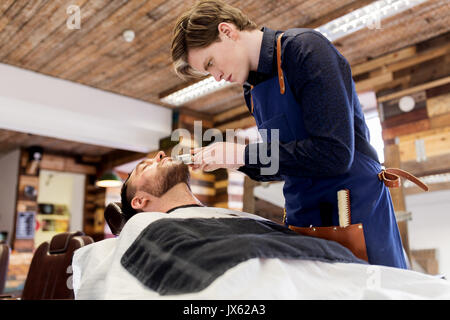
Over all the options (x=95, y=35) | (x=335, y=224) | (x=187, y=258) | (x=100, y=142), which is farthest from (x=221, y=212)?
(x=100, y=142)

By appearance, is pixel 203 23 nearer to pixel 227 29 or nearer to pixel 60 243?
pixel 227 29

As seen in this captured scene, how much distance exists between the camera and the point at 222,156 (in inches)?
53.1

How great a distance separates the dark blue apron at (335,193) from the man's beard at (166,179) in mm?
600

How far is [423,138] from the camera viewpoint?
471 cm

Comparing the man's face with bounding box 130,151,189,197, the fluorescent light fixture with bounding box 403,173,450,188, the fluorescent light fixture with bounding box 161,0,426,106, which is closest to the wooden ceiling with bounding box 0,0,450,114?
the fluorescent light fixture with bounding box 161,0,426,106

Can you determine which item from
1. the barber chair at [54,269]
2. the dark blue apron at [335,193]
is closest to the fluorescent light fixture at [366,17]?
the dark blue apron at [335,193]

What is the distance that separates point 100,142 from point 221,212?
Result: 16.4ft

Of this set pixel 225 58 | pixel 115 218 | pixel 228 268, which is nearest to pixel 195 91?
pixel 115 218

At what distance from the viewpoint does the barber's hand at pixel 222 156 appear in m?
1.32

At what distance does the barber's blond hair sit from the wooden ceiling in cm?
273

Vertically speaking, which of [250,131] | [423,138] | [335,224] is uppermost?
[250,131]

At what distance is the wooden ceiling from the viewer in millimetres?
4066
